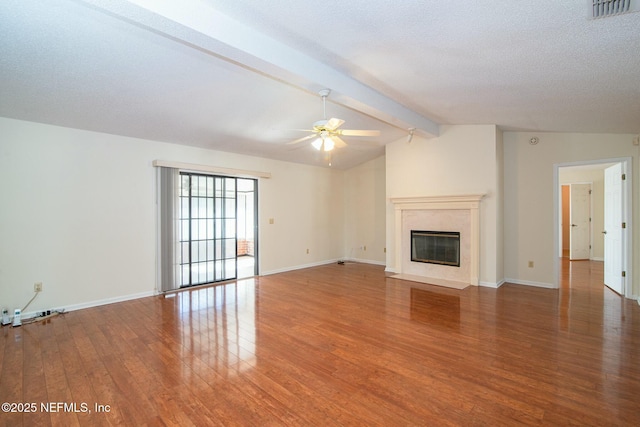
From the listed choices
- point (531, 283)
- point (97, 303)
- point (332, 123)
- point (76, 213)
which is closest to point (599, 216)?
point (531, 283)

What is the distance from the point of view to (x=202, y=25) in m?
2.22

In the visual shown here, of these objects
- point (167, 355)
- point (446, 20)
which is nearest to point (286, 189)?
point (167, 355)

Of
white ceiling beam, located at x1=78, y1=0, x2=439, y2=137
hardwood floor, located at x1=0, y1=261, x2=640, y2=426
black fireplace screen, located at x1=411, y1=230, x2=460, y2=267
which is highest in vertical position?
white ceiling beam, located at x1=78, y1=0, x2=439, y2=137

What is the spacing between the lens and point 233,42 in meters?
2.40

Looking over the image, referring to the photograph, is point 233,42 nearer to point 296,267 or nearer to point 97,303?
point 97,303

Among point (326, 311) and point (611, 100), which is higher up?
point (611, 100)

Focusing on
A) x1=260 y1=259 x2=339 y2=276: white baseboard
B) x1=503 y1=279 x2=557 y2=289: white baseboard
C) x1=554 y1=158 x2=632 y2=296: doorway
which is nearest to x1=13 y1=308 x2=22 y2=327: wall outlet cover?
x1=260 y1=259 x2=339 y2=276: white baseboard

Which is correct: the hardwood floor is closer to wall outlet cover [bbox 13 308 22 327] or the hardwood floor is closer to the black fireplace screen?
wall outlet cover [bbox 13 308 22 327]

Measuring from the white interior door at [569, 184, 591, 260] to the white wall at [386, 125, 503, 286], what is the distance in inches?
176

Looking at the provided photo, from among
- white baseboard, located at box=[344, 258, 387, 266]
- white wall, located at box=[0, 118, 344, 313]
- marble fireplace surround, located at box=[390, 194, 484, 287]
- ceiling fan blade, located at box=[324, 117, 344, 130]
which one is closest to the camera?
ceiling fan blade, located at box=[324, 117, 344, 130]

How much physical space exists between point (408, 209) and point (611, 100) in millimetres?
3452

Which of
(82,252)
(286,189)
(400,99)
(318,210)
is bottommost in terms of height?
(82,252)

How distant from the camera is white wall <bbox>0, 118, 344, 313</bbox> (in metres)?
3.74

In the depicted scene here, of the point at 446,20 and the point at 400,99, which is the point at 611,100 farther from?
the point at 446,20
